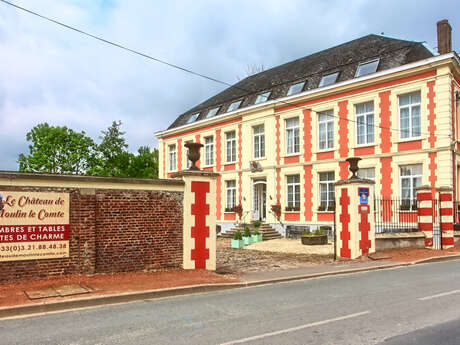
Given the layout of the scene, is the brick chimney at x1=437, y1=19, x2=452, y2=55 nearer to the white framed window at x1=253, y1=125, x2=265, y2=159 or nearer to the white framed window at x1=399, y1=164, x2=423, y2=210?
the white framed window at x1=399, y1=164, x2=423, y2=210

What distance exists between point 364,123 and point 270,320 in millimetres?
18398

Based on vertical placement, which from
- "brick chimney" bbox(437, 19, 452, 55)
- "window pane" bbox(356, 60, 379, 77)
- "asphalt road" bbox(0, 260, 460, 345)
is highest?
"brick chimney" bbox(437, 19, 452, 55)

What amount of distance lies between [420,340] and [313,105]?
2082 cm

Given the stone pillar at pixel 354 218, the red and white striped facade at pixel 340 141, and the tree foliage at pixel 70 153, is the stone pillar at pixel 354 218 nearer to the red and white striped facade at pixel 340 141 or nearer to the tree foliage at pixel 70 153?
the red and white striped facade at pixel 340 141

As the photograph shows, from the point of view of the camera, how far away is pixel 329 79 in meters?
24.8

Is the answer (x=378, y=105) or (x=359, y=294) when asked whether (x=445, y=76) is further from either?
(x=359, y=294)

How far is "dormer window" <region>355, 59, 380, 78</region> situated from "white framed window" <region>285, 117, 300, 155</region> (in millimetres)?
4530

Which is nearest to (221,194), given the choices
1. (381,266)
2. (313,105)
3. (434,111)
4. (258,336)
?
(313,105)

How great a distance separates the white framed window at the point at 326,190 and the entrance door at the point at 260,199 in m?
4.47

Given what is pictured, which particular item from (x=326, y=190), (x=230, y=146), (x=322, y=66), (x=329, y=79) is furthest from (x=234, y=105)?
(x=326, y=190)

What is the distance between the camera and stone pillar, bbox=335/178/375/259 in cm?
1478

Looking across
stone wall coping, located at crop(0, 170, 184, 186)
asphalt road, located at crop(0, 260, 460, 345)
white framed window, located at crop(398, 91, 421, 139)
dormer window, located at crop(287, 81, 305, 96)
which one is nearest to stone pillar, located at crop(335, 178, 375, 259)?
asphalt road, located at crop(0, 260, 460, 345)

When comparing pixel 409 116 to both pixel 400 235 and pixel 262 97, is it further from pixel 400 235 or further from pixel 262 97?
pixel 262 97

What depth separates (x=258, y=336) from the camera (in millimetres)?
5398
